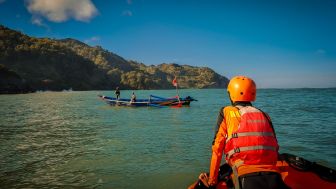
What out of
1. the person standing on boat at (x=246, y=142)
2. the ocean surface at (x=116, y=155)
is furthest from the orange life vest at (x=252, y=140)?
the ocean surface at (x=116, y=155)

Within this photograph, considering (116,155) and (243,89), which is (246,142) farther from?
(116,155)

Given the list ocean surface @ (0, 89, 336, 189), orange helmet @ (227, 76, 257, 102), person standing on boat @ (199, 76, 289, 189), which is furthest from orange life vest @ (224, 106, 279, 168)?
ocean surface @ (0, 89, 336, 189)

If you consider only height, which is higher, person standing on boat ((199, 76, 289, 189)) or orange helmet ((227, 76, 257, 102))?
orange helmet ((227, 76, 257, 102))

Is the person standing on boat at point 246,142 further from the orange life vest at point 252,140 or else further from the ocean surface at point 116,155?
the ocean surface at point 116,155

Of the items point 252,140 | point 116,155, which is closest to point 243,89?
point 252,140

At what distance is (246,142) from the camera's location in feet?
12.4

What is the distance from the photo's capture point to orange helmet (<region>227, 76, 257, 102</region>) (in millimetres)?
4078

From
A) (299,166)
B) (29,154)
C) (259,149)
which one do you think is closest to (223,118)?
(259,149)

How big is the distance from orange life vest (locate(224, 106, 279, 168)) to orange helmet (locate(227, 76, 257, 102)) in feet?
0.73

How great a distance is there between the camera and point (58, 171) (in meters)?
9.95

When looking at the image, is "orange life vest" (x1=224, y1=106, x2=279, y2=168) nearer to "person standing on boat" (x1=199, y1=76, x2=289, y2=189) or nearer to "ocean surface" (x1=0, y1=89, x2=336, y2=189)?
"person standing on boat" (x1=199, y1=76, x2=289, y2=189)

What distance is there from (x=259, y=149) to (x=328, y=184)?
5.70 ft

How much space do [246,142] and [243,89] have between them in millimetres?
715

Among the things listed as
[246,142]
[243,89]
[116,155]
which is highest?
[243,89]
